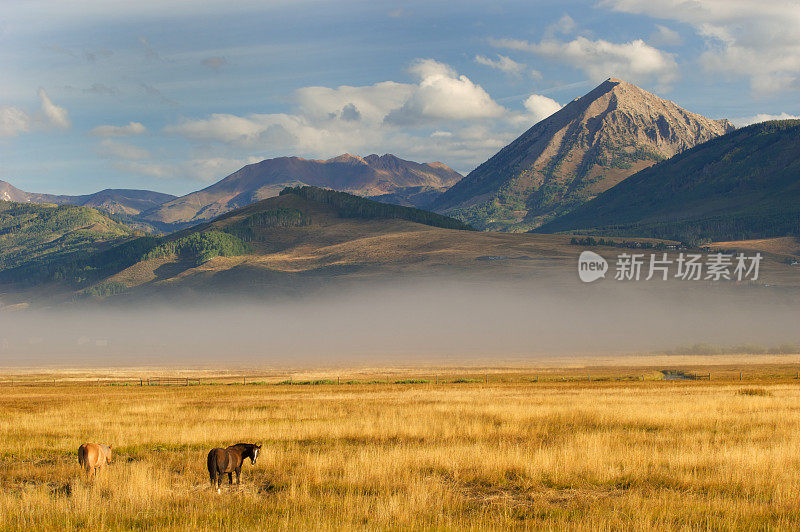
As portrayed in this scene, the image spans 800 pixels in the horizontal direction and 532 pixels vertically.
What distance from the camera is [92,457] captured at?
20.0 meters

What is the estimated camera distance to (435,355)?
186500 millimetres

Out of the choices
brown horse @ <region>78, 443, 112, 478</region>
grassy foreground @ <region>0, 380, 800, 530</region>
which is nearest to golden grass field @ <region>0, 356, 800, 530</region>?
grassy foreground @ <region>0, 380, 800, 530</region>

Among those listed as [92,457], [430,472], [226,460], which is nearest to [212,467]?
[226,460]

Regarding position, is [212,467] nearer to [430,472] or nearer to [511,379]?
[430,472]

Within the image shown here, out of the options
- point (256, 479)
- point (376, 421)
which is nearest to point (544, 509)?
point (256, 479)

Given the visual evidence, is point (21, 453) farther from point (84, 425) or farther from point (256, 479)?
point (256, 479)

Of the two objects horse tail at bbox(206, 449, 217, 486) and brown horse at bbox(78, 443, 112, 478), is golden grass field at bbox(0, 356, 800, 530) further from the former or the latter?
brown horse at bbox(78, 443, 112, 478)

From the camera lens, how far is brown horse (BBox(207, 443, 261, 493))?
1839 cm

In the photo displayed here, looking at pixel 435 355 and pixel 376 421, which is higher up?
pixel 376 421

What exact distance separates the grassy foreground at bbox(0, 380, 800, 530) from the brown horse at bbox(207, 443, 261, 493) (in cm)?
53

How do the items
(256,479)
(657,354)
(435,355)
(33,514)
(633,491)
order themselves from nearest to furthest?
(33,514), (633,491), (256,479), (657,354), (435,355)

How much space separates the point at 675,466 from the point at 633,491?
Result: 375 cm

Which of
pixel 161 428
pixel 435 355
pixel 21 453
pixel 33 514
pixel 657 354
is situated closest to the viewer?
pixel 33 514

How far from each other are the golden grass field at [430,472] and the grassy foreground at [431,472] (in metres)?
0.07
